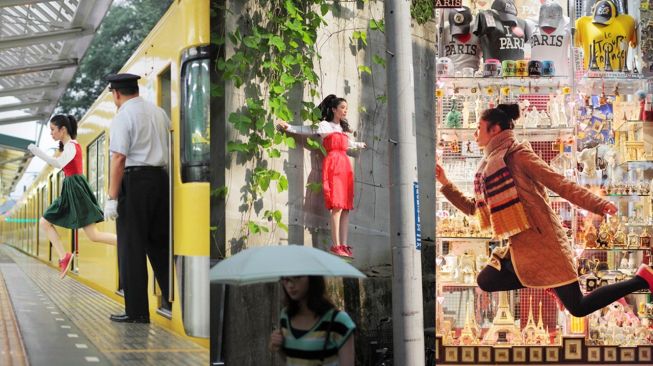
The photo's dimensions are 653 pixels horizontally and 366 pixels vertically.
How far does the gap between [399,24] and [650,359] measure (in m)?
3.30

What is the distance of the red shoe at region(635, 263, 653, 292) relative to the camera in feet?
24.2

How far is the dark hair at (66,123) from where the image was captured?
5102 mm

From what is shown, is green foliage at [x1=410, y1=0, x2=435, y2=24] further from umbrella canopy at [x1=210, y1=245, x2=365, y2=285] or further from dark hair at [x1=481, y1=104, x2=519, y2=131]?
umbrella canopy at [x1=210, y1=245, x2=365, y2=285]

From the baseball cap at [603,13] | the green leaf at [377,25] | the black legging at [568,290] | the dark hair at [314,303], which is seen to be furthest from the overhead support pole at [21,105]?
the baseball cap at [603,13]

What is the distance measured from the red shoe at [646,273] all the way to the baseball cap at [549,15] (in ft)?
6.02

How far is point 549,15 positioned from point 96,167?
3756 millimetres

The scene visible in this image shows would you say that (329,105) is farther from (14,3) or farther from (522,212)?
(14,3)

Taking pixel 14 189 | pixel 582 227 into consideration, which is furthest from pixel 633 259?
pixel 14 189

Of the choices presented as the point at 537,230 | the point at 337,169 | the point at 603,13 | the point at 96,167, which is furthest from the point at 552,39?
the point at 96,167

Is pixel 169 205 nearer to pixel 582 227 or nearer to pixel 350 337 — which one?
pixel 350 337

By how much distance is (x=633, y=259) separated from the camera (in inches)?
292

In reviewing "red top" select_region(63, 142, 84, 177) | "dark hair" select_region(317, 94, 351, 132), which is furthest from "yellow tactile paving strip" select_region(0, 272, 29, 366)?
"dark hair" select_region(317, 94, 351, 132)

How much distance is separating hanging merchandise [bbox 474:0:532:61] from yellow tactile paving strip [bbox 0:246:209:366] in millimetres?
3429

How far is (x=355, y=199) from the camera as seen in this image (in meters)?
6.38
